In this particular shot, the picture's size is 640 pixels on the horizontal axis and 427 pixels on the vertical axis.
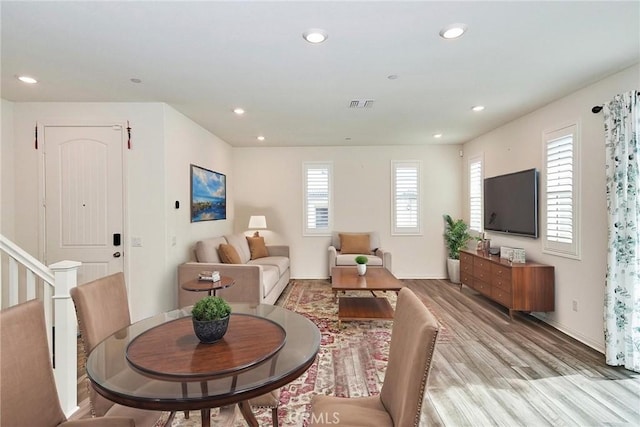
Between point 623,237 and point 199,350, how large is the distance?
338 cm

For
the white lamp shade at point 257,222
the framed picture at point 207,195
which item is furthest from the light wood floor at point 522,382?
the white lamp shade at point 257,222

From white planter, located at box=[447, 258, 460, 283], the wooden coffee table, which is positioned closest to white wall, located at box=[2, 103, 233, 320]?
the wooden coffee table

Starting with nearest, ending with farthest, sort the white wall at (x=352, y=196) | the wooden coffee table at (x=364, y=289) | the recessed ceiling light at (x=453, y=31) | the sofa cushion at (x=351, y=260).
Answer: the recessed ceiling light at (x=453, y=31) → the wooden coffee table at (x=364, y=289) → the sofa cushion at (x=351, y=260) → the white wall at (x=352, y=196)

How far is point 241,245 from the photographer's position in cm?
496

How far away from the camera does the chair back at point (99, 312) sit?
1555 mm

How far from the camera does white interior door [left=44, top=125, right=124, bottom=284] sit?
136 inches

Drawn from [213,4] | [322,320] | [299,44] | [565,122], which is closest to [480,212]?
[565,122]

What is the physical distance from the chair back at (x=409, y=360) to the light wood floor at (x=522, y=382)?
0.92m

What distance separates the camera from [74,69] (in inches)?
104

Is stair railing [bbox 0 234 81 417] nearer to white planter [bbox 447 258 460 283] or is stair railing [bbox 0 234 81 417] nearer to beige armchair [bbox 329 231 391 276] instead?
beige armchair [bbox 329 231 391 276]

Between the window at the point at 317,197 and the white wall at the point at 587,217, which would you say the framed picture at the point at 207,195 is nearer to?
the window at the point at 317,197

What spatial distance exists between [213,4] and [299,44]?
2.14 feet

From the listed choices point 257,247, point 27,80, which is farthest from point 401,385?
point 257,247

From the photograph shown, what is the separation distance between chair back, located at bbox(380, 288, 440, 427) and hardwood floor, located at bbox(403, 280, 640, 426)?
94cm
